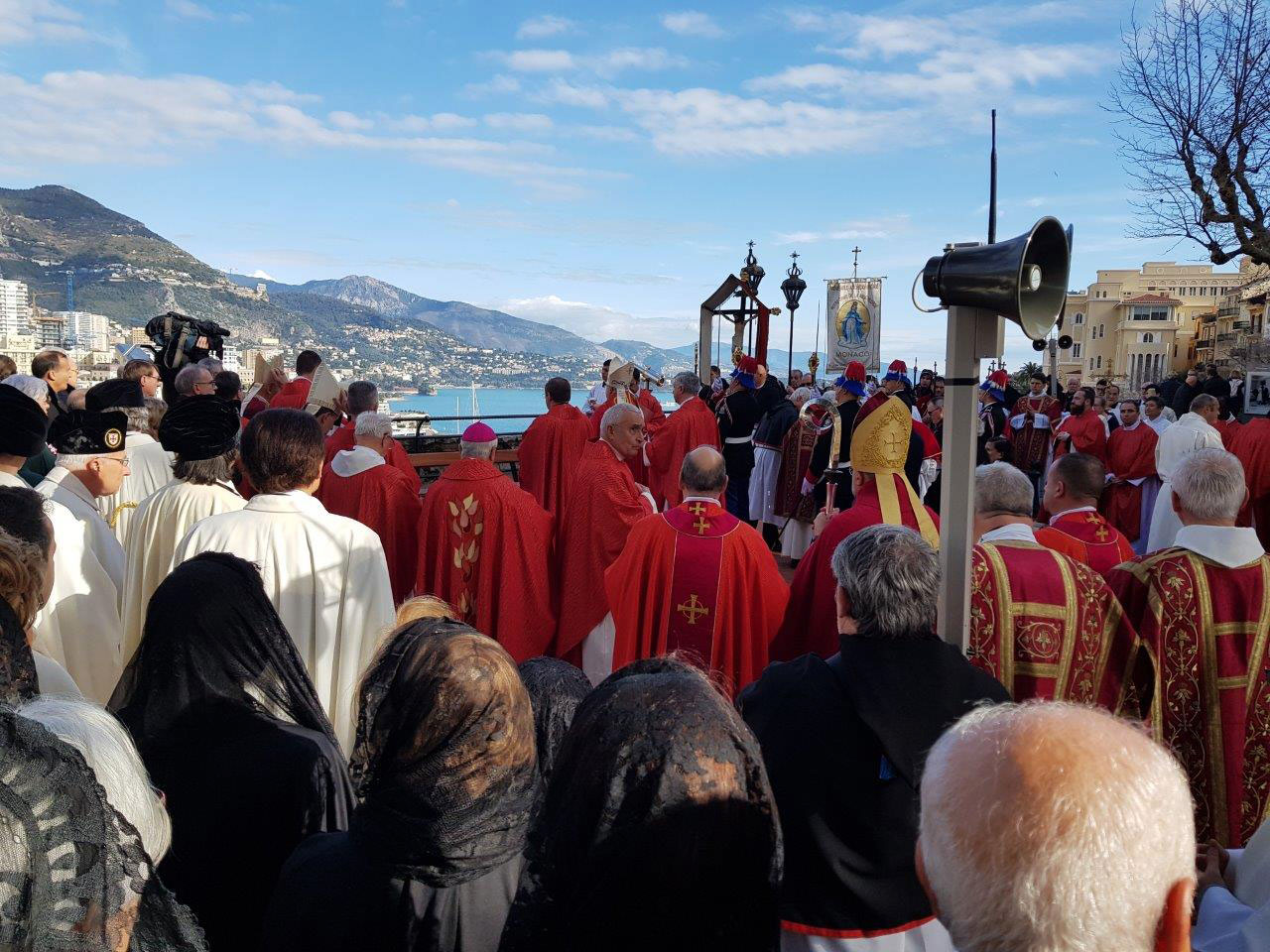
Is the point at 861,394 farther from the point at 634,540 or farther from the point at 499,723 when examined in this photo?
the point at 499,723

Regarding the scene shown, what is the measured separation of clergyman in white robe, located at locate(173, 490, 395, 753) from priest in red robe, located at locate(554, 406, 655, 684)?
88.9 inches

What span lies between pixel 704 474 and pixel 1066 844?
11.9 feet

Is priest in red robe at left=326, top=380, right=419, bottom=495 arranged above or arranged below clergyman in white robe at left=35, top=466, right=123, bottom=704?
above

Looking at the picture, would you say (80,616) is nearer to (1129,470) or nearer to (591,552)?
(591,552)

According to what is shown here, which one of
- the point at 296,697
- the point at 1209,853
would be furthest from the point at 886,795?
the point at 296,697

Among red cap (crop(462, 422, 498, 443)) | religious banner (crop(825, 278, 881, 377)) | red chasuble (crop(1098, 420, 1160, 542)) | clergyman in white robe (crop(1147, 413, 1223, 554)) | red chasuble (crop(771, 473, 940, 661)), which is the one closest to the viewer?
red chasuble (crop(771, 473, 940, 661))

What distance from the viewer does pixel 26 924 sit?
1.08m

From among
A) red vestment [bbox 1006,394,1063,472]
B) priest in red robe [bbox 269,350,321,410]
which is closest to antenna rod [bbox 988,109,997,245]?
red vestment [bbox 1006,394,1063,472]

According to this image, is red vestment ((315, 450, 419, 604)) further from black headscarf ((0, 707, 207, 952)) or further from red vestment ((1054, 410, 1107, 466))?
red vestment ((1054, 410, 1107, 466))

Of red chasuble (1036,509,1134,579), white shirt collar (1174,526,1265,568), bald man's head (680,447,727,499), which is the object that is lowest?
red chasuble (1036,509,1134,579)

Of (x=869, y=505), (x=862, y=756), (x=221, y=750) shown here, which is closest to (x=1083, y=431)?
(x=869, y=505)

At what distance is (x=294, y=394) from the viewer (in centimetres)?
897

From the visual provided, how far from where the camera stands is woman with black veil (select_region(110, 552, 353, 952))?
218cm

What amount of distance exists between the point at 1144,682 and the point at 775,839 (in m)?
2.76
